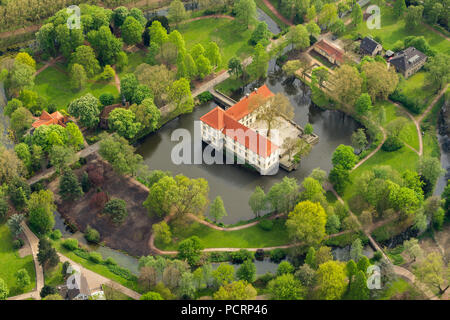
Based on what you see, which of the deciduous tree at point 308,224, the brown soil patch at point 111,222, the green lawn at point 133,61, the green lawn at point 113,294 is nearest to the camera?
the green lawn at point 113,294

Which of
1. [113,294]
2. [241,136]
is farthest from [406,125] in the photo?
[113,294]

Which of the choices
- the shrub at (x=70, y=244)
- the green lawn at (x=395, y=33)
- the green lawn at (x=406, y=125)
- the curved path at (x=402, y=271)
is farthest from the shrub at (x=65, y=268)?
the green lawn at (x=395, y=33)

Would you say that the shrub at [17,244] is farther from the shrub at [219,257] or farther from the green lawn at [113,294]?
the shrub at [219,257]

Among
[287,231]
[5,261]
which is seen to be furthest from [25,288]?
[287,231]

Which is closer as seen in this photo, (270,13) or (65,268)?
(65,268)

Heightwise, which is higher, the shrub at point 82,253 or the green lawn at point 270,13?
the green lawn at point 270,13

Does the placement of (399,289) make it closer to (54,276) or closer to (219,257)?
(219,257)

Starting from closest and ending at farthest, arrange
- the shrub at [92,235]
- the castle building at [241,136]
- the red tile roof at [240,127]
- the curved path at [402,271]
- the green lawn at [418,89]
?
the curved path at [402,271] < the shrub at [92,235] < the red tile roof at [240,127] < the castle building at [241,136] < the green lawn at [418,89]
